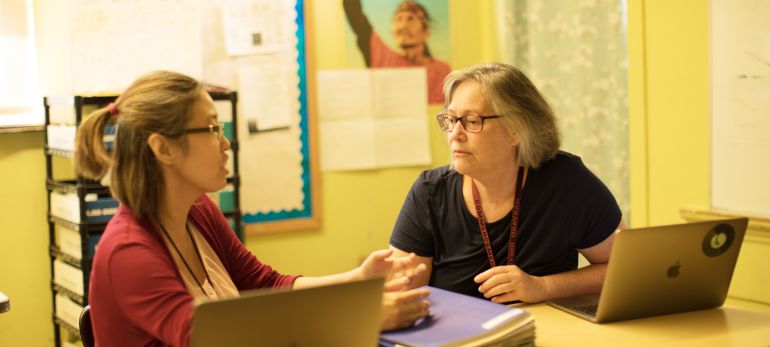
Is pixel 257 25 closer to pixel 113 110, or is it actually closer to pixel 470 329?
pixel 113 110

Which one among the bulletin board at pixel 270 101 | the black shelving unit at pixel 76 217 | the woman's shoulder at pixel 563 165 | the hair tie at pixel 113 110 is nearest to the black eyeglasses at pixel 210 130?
the hair tie at pixel 113 110

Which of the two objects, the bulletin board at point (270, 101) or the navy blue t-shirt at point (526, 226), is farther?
the bulletin board at point (270, 101)

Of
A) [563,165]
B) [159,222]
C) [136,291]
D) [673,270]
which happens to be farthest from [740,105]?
[136,291]

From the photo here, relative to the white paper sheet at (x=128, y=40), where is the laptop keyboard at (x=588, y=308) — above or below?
below

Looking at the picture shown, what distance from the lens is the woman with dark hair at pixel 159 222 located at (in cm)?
155

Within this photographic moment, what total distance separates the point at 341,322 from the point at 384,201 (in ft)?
8.91

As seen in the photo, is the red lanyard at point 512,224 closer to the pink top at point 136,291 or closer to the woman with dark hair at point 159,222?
the woman with dark hair at point 159,222

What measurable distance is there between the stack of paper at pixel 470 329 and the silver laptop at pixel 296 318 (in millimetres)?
165

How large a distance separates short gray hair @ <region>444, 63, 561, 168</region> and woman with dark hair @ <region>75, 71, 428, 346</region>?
589mm

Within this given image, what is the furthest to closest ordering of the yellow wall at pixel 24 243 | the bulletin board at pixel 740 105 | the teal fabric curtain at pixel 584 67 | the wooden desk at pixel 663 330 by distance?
1. the teal fabric curtain at pixel 584 67
2. the yellow wall at pixel 24 243
3. the bulletin board at pixel 740 105
4. the wooden desk at pixel 663 330

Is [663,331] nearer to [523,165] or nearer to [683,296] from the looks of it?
[683,296]

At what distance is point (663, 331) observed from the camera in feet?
5.96

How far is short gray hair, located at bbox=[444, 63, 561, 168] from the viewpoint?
230 cm

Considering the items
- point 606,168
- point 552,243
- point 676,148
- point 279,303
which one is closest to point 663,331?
point 552,243
